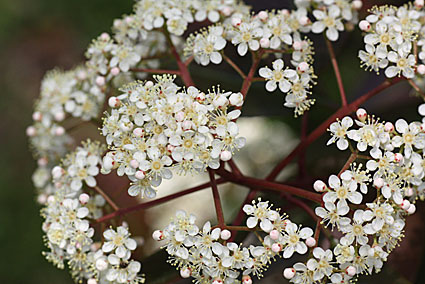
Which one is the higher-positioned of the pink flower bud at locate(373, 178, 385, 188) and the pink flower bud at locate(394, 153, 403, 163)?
the pink flower bud at locate(394, 153, 403, 163)

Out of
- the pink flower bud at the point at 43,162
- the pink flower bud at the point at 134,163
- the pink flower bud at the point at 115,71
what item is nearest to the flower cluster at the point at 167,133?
the pink flower bud at the point at 134,163

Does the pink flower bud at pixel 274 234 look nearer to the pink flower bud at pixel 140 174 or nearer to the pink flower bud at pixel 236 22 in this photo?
the pink flower bud at pixel 140 174

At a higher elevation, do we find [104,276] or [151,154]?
[151,154]

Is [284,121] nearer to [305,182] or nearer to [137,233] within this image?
[305,182]

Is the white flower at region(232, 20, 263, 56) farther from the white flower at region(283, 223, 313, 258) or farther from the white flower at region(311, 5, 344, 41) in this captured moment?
the white flower at region(283, 223, 313, 258)

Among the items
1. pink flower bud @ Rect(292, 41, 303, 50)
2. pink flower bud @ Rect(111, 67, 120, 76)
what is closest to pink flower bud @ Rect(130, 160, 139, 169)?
pink flower bud @ Rect(111, 67, 120, 76)

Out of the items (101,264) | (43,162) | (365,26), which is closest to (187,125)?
(101,264)

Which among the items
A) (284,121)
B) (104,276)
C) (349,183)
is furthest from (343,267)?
(284,121)
